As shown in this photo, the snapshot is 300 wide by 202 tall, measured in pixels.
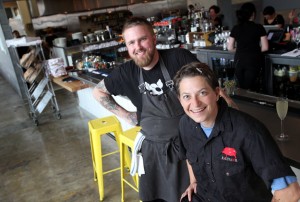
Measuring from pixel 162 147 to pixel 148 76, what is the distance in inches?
19.1

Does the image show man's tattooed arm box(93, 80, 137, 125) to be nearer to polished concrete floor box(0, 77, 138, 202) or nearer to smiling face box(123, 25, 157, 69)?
smiling face box(123, 25, 157, 69)

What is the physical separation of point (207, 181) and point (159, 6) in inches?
437

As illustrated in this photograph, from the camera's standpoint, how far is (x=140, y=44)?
1922 millimetres

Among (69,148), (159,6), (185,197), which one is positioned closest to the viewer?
(185,197)

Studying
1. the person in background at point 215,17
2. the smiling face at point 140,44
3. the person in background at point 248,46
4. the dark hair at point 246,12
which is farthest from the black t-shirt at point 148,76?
the person in background at point 215,17

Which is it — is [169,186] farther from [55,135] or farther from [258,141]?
[55,135]

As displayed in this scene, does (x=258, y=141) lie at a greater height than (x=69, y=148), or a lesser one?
greater

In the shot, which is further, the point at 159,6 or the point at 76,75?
the point at 159,6

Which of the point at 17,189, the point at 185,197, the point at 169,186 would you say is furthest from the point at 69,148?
the point at 185,197

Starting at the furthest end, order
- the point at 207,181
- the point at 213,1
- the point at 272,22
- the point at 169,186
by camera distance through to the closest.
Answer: the point at 213,1 → the point at 272,22 → the point at 169,186 → the point at 207,181

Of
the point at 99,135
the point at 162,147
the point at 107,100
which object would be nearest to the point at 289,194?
the point at 162,147

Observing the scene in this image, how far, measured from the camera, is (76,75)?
468 cm

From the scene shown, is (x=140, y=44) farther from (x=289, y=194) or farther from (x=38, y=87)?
(x=38, y=87)

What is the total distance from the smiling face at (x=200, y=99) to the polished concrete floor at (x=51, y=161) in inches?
74.1
